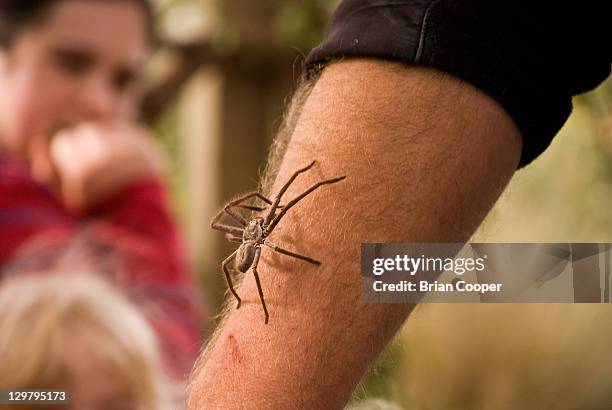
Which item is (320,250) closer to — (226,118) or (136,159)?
(136,159)

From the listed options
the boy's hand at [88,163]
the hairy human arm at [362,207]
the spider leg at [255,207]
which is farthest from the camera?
the boy's hand at [88,163]

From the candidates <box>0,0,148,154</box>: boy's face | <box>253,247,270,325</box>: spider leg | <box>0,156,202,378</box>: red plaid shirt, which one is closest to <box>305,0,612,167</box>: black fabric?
<box>253,247,270,325</box>: spider leg

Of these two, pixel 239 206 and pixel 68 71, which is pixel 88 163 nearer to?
pixel 68 71

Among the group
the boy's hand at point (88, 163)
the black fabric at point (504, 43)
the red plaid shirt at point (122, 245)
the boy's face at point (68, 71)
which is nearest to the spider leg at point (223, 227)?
the black fabric at point (504, 43)

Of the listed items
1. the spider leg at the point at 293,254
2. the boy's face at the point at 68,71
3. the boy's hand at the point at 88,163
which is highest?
the boy's face at the point at 68,71

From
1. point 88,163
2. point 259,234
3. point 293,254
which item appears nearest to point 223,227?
point 259,234

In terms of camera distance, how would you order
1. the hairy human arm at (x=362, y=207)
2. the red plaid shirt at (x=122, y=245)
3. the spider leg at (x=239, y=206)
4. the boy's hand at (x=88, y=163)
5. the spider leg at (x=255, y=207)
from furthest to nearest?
the boy's hand at (x=88, y=163) → the red plaid shirt at (x=122, y=245) → the spider leg at (x=239, y=206) → the spider leg at (x=255, y=207) → the hairy human arm at (x=362, y=207)

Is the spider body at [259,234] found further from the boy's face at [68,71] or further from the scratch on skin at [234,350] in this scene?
the boy's face at [68,71]

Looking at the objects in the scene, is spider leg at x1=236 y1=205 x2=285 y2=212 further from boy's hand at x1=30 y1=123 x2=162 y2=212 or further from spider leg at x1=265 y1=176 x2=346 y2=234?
boy's hand at x1=30 y1=123 x2=162 y2=212
